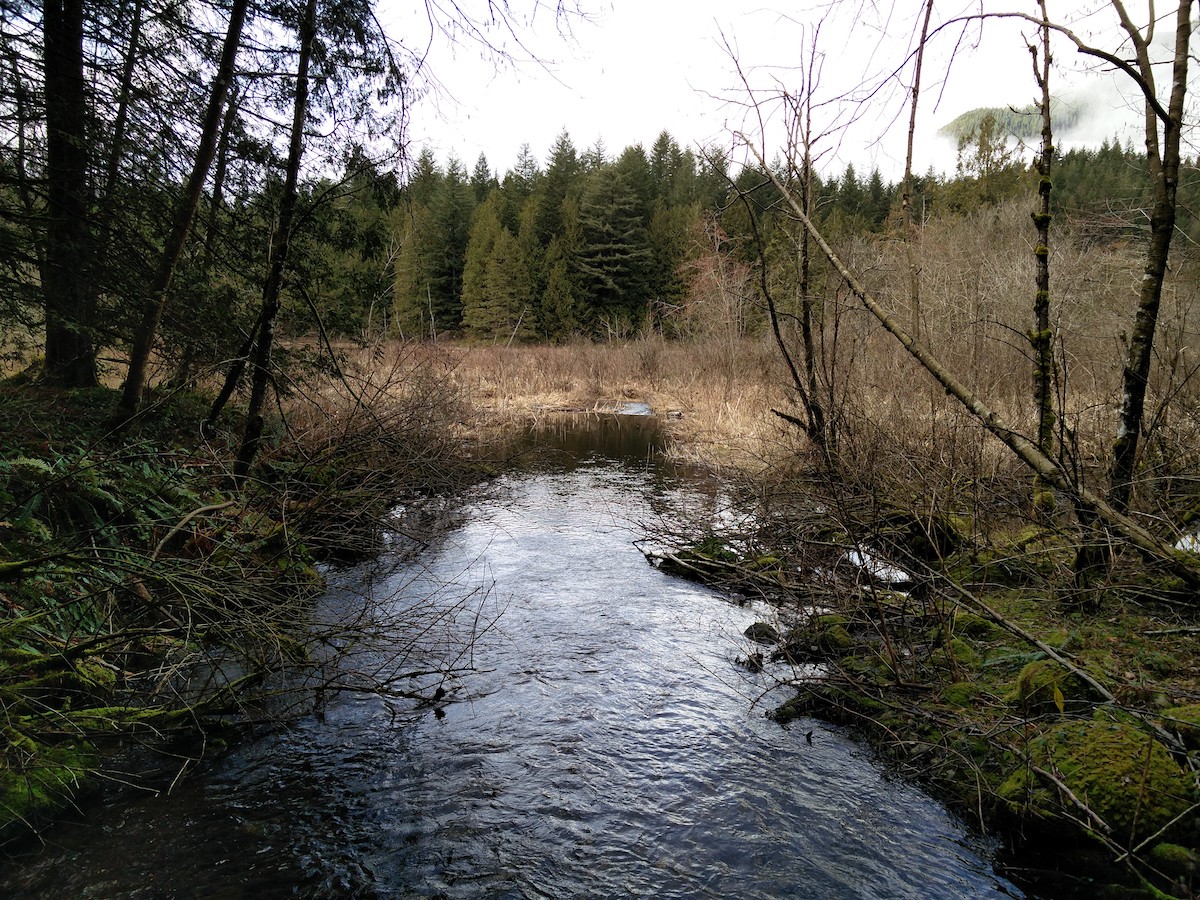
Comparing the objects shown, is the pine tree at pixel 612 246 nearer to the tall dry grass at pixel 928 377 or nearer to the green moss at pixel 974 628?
the tall dry grass at pixel 928 377

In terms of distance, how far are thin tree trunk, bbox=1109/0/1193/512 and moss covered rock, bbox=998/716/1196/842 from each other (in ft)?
4.89

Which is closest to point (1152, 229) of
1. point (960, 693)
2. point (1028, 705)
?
point (1028, 705)

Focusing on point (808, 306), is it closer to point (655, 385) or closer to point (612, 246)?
point (655, 385)

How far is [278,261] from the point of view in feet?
24.4

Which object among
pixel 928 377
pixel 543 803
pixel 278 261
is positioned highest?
pixel 278 261

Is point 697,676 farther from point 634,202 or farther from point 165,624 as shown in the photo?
point 634,202

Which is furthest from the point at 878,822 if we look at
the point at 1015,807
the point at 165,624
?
the point at 165,624

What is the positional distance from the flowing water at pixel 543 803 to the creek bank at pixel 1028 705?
298mm

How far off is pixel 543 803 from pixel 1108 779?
302cm

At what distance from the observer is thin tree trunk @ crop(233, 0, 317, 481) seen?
24.6 ft

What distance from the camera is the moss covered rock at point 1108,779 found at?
3.24 m

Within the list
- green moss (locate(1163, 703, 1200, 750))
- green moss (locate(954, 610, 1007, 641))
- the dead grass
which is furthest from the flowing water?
the dead grass

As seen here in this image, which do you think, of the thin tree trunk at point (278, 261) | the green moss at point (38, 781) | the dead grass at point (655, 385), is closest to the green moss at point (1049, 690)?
the green moss at point (38, 781)

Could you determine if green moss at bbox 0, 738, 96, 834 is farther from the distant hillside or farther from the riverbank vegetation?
the distant hillside
